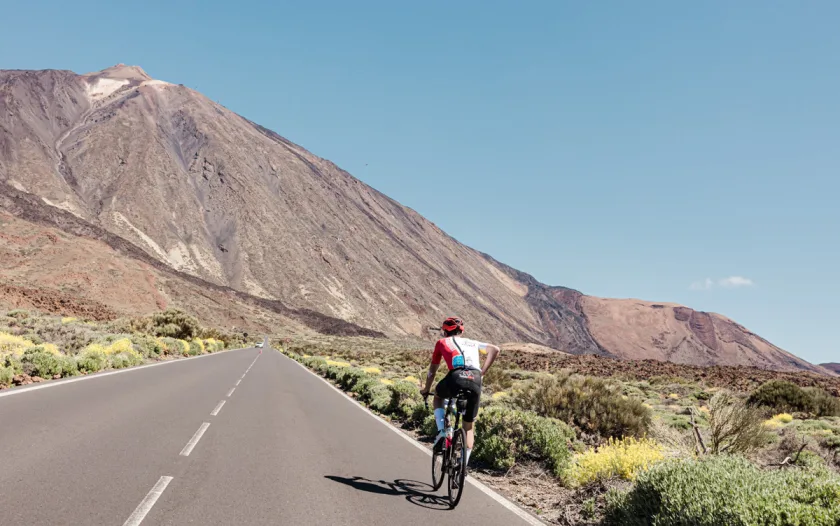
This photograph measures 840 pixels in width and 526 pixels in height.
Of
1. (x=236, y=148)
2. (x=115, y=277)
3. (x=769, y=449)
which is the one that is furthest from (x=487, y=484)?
(x=236, y=148)

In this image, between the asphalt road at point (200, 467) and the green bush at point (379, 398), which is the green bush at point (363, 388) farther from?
the asphalt road at point (200, 467)

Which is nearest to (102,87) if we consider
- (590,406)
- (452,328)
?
(590,406)

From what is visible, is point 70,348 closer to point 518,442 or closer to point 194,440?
point 194,440

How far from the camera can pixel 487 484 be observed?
26.4ft

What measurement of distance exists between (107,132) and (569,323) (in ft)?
479

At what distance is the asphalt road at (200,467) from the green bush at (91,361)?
16.8 feet

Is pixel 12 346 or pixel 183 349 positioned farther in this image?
pixel 183 349

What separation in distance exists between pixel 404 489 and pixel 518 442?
280cm

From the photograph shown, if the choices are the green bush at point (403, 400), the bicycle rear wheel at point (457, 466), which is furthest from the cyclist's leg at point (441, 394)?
the green bush at point (403, 400)

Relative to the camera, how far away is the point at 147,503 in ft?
18.3

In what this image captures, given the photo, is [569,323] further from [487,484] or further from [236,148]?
[487,484]

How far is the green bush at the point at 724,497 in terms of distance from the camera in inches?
159

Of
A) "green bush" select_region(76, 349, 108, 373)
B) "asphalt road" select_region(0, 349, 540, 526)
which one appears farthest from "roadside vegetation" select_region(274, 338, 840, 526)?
"green bush" select_region(76, 349, 108, 373)

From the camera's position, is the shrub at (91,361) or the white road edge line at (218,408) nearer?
the white road edge line at (218,408)
